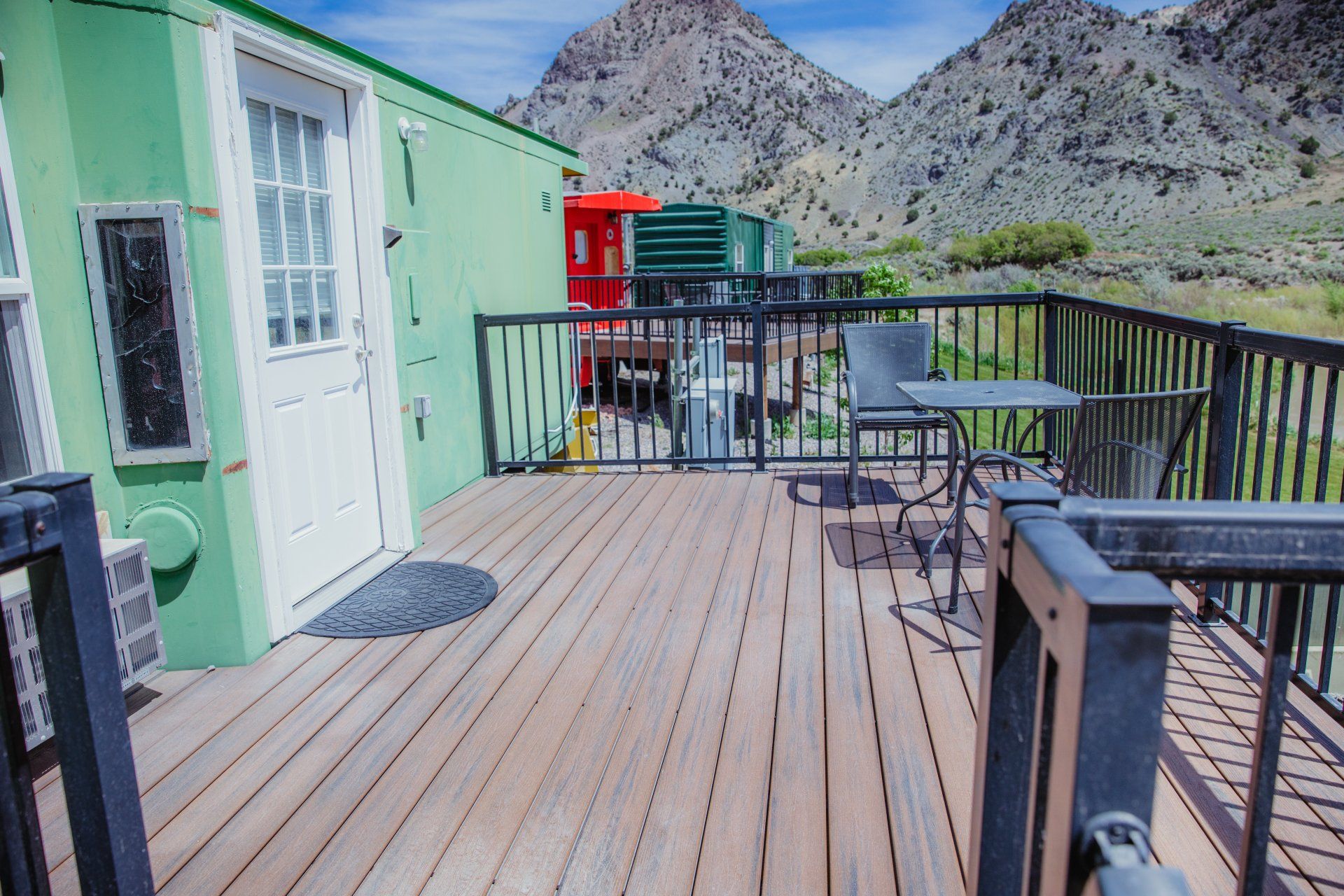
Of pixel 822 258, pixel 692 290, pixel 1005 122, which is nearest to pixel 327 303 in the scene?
pixel 692 290

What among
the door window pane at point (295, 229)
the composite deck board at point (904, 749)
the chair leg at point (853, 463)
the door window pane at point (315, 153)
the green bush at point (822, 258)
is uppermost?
the green bush at point (822, 258)

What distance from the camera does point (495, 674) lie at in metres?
2.68

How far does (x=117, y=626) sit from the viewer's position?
2383mm

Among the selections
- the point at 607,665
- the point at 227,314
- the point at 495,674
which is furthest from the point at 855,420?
the point at 227,314

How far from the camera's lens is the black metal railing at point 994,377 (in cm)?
239

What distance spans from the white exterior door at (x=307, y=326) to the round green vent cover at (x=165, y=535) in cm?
32

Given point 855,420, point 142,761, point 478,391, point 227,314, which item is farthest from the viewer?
point 478,391

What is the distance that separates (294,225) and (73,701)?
8.89 feet

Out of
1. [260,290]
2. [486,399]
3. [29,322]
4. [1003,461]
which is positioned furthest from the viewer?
[486,399]

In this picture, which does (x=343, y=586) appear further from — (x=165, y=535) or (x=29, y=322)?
(x=29, y=322)

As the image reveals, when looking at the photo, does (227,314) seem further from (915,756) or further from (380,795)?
(915,756)

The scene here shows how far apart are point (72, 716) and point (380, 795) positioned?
4.21 feet

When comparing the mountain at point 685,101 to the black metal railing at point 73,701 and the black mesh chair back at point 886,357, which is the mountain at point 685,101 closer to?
the black mesh chair back at point 886,357

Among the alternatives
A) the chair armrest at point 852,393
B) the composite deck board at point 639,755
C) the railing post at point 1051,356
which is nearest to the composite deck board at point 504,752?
the composite deck board at point 639,755
